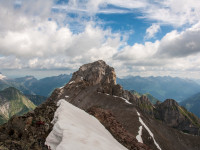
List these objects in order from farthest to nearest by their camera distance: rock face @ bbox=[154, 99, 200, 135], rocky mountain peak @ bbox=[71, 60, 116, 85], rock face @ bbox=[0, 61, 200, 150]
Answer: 1. rock face @ bbox=[154, 99, 200, 135]
2. rocky mountain peak @ bbox=[71, 60, 116, 85]
3. rock face @ bbox=[0, 61, 200, 150]

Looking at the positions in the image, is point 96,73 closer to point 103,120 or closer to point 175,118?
point 175,118

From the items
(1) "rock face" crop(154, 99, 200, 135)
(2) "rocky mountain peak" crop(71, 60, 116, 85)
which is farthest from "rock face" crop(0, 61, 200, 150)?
(1) "rock face" crop(154, 99, 200, 135)

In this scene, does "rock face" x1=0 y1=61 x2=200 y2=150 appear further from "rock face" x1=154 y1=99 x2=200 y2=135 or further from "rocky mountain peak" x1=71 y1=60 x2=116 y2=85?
"rock face" x1=154 y1=99 x2=200 y2=135

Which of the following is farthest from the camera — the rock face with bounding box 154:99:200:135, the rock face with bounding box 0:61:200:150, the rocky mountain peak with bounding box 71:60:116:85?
the rock face with bounding box 154:99:200:135

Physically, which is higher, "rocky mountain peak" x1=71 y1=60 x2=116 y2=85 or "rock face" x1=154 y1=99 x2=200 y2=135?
"rocky mountain peak" x1=71 y1=60 x2=116 y2=85

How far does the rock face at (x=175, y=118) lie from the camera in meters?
167

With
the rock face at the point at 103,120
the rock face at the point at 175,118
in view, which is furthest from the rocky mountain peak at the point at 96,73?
the rock face at the point at 175,118

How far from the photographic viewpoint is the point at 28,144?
11.1 metres

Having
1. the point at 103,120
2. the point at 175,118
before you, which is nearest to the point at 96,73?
the point at 175,118

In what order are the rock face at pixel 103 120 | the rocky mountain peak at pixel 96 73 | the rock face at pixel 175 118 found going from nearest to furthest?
1. the rock face at pixel 103 120
2. the rocky mountain peak at pixel 96 73
3. the rock face at pixel 175 118

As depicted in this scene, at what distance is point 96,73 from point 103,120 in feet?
458

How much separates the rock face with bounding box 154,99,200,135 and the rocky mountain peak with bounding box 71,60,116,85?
78.1 m

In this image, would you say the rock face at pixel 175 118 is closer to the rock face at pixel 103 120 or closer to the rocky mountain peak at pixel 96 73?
the rock face at pixel 103 120

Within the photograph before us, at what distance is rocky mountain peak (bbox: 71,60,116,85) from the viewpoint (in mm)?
164012
